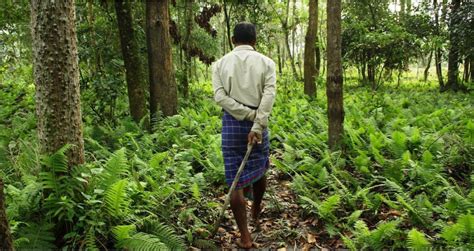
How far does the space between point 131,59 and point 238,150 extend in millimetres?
5624

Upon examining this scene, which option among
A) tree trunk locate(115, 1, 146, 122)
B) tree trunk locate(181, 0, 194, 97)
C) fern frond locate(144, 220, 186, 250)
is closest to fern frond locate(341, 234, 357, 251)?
fern frond locate(144, 220, 186, 250)

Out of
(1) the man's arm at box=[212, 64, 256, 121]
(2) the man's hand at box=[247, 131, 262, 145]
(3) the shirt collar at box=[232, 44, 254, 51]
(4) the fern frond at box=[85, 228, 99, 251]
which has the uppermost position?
(3) the shirt collar at box=[232, 44, 254, 51]

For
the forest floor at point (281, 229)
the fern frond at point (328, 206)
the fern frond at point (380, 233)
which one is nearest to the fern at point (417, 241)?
the fern frond at point (380, 233)

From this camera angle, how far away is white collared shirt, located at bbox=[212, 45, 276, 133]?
12.9ft

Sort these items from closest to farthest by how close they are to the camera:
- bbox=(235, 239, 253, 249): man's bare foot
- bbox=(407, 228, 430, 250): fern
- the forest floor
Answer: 1. bbox=(407, 228, 430, 250): fern
2. bbox=(235, 239, 253, 249): man's bare foot
3. the forest floor

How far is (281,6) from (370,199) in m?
19.0

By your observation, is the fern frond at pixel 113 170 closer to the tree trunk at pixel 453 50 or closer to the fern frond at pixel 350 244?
the fern frond at pixel 350 244

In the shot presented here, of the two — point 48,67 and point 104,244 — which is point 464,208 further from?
point 48,67

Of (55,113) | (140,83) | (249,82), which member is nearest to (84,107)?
(140,83)

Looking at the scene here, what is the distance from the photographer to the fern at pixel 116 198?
386 cm

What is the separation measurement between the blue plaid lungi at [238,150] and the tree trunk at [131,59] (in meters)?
5.41

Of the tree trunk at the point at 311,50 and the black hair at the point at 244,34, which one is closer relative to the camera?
the black hair at the point at 244,34

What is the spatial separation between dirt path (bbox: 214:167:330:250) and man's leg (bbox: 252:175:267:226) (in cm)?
16

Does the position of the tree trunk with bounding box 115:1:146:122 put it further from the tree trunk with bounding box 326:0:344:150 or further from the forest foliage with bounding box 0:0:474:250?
the tree trunk with bounding box 326:0:344:150
